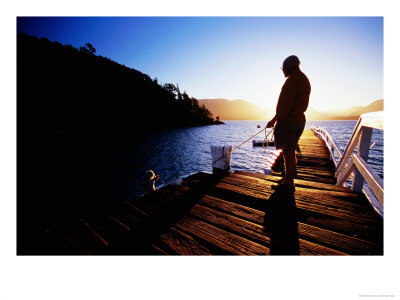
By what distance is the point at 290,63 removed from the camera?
8.85 ft

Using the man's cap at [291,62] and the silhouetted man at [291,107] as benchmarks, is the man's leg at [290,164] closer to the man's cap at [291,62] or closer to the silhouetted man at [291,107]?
the silhouetted man at [291,107]

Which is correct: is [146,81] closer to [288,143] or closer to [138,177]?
[138,177]

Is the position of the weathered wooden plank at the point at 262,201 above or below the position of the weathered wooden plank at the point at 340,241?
above

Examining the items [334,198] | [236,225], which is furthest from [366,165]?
[236,225]

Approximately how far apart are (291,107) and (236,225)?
2149 millimetres

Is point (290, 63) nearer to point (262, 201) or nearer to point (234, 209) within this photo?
point (262, 201)

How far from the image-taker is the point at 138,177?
1453 centimetres

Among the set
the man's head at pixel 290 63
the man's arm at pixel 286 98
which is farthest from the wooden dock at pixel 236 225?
the man's head at pixel 290 63

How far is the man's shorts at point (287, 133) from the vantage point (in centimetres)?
278

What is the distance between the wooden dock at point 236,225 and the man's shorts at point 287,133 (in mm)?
972

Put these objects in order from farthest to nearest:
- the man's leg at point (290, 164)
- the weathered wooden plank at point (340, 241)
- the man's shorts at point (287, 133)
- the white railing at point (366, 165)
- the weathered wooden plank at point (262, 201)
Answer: the man's leg at point (290, 164) < the man's shorts at point (287, 133) < the weathered wooden plank at point (262, 201) < the white railing at point (366, 165) < the weathered wooden plank at point (340, 241)
